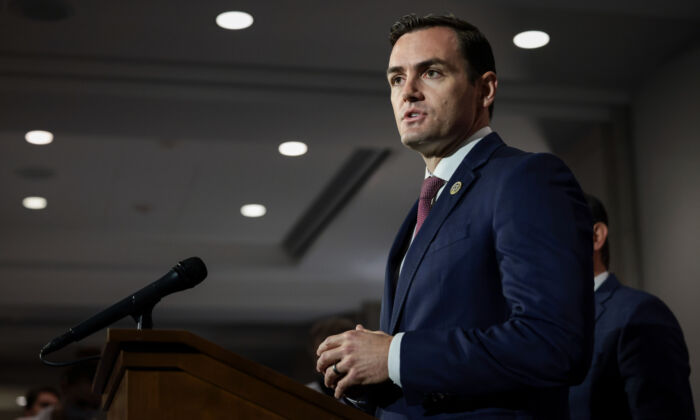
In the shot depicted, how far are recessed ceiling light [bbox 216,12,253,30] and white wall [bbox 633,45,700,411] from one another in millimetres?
2322

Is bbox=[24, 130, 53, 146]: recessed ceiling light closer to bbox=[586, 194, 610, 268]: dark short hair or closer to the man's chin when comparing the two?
bbox=[586, 194, 610, 268]: dark short hair

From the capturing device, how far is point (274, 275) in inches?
450

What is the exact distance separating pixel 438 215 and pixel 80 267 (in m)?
9.80

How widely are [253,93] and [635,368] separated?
328 centimetres

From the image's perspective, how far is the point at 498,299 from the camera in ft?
4.98

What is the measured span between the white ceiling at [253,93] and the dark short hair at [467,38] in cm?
272

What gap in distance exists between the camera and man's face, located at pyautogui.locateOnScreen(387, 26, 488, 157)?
170 centimetres

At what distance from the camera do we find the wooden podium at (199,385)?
1217mm

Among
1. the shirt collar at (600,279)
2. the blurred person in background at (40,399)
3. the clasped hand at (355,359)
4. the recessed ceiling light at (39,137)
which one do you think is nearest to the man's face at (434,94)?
the clasped hand at (355,359)

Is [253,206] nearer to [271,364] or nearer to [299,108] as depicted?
[299,108]

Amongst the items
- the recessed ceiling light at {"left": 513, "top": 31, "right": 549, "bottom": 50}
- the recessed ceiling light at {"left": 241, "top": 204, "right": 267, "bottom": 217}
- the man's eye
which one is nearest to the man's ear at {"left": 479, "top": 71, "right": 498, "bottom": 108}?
the man's eye

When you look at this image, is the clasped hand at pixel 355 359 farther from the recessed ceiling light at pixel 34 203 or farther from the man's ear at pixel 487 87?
the recessed ceiling light at pixel 34 203

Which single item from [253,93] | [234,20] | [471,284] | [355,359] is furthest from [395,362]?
[253,93]

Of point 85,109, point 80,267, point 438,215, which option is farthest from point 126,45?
point 80,267
